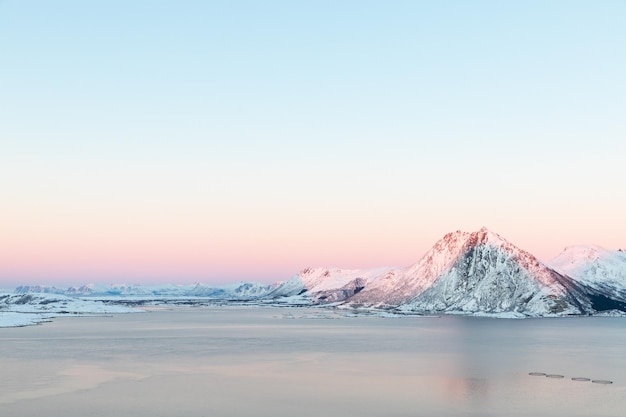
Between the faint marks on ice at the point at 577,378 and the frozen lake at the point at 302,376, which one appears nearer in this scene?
the frozen lake at the point at 302,376

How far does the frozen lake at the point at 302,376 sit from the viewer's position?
159ft

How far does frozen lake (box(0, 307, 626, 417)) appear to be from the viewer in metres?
48.6

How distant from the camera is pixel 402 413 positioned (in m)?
46.8

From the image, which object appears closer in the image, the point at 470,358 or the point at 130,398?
the point at 130,398

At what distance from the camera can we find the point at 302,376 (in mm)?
64938

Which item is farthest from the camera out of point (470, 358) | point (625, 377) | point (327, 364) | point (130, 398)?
point (470, 358)

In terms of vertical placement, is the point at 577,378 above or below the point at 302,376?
above

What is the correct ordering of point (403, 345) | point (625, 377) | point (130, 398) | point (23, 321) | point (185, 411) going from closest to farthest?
point (185, 411)
point (130, 398)
point (625, 377)
point (403, 345)
point (23, 321)

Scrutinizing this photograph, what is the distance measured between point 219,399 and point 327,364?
25.0 metres

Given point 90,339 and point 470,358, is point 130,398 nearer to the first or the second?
point 470,358

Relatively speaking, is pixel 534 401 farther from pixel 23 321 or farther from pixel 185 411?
pixel 23 321

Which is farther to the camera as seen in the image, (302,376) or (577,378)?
(577,378)

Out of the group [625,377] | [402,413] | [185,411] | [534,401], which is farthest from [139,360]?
[625,377]

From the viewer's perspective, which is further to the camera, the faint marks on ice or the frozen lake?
the faint marks on ice
